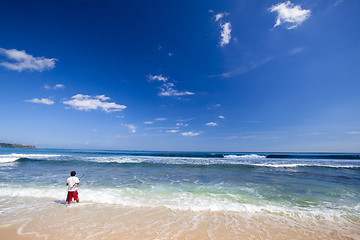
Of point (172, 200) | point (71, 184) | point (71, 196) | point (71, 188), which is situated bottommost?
point (172, 200)

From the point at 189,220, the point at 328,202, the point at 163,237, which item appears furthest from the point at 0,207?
the point at 328,202

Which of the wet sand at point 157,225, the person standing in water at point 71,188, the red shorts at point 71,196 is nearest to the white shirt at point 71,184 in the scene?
the person standing in water at point 71,188

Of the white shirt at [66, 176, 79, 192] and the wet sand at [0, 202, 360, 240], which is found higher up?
the white shirt at [66, 176, 79, 192]

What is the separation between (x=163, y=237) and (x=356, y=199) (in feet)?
29.5

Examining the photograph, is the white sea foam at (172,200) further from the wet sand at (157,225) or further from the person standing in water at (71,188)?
the person standing in water at (71,188)

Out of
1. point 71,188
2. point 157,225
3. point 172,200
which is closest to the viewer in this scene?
point 157,225

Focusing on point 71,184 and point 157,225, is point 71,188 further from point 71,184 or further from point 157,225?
point 157,225

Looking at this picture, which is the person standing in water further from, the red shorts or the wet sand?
the wet sand

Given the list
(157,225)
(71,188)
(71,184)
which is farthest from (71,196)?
(157,225)

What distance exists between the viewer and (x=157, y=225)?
4395mm

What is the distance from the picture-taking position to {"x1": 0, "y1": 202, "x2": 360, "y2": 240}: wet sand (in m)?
3.86

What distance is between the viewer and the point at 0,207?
5473mm

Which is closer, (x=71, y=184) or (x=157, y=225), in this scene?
(x=157, y=225)

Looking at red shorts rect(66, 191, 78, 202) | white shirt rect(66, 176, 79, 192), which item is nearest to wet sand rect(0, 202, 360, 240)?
red shorts rect(66, 191, 78, 202)
